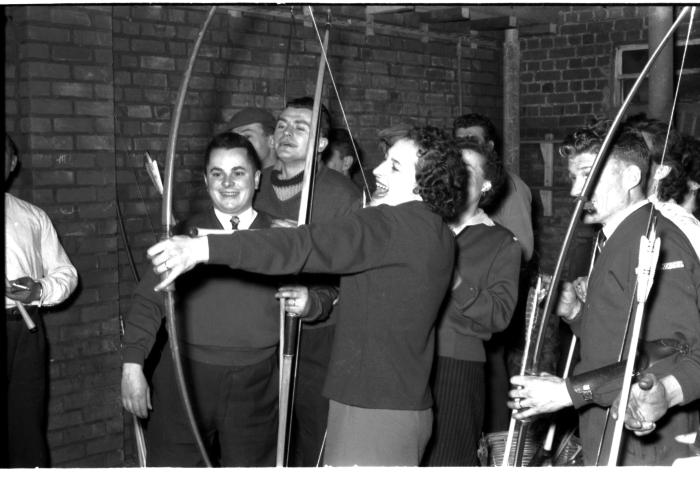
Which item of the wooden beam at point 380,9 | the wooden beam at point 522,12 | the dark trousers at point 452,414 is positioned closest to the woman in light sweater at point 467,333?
the dark trousers at point 452,414

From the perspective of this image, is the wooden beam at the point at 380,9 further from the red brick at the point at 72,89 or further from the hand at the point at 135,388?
the hand at the point at 135,388

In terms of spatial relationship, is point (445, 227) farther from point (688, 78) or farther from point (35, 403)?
point (688, 78)

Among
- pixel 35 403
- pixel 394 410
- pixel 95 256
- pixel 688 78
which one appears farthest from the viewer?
pixel 688 78

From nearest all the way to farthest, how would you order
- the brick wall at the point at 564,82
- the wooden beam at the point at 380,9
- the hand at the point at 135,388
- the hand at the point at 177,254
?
the hand at the point at 177,254
the hand at the point at 135,388
the wooden beam at the point at 380,9
the brick wall at the point at 564,82

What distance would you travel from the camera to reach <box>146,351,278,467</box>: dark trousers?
2680mm

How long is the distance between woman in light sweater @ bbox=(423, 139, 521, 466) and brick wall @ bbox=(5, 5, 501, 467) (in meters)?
1.56

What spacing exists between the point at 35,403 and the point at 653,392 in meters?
2.16

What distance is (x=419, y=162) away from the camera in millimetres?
2225

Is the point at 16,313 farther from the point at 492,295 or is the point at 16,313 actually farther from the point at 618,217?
the point at 618,217

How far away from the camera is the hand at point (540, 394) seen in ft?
6.81

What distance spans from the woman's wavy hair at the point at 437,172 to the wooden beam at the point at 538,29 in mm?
3760

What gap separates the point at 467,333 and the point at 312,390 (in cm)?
58

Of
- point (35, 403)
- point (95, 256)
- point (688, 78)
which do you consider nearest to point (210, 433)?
point (35, 403)

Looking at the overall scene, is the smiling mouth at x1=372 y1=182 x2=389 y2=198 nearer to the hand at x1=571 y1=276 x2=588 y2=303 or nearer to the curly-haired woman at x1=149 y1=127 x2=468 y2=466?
the curly-haired woman at x1=149 y1=127 x2=468 y2=466
